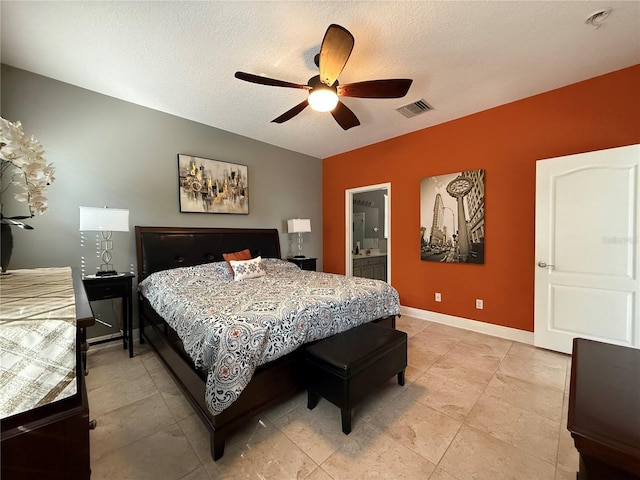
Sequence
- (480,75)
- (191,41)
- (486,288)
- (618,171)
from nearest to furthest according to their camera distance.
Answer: (191,41), (618,171), (480,75), (486,288)

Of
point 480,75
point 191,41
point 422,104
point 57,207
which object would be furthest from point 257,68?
point 57,207

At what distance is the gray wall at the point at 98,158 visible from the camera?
2.43 metres

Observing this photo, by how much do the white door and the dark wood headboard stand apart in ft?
11.2

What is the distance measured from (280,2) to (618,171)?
10.1 ft

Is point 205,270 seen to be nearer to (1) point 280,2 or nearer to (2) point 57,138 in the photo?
(2) point 57,138

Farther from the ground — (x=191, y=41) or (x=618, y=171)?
(x=191, y=41)

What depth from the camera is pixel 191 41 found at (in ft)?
6.56

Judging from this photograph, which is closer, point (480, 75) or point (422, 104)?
point (480, 75)

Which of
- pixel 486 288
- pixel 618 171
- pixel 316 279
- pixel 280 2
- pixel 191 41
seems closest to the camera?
pixel 280 2

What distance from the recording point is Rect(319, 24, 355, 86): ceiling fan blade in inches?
60.0

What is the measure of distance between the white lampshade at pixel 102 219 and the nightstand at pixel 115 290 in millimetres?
480

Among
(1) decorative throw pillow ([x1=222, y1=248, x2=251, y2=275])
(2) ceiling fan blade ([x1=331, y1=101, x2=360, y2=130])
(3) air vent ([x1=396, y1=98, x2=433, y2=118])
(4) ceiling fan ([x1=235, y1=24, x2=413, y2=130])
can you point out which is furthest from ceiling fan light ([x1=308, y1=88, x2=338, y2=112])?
(1) decorative throw pillow ([x1=222, y1=248, x2=251, y2=275])

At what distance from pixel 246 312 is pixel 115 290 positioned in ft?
5.76

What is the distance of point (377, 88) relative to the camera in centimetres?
202
